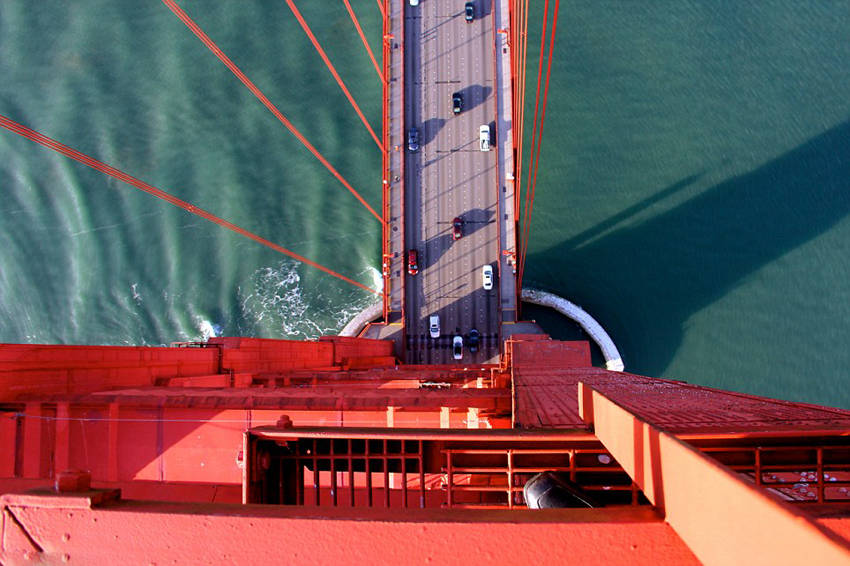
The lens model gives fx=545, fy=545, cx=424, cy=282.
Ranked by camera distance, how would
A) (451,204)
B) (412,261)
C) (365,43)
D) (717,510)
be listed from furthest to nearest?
(451,204) < (412,261) < (365,43) < (717,510)

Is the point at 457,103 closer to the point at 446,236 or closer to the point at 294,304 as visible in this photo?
the point at 446,236

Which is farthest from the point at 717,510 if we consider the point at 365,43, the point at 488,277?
the point at 365,43

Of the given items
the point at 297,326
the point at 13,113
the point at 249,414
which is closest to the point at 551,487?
the point at 249,414

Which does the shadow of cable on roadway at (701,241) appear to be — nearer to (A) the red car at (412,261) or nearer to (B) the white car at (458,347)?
(B) the white car at (458,347)

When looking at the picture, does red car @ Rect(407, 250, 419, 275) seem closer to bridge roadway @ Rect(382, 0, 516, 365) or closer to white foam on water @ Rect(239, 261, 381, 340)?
bridge roadway @ Rect(382, 0, 516, 365)

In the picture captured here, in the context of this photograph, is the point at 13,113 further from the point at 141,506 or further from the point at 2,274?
the point at 141,506

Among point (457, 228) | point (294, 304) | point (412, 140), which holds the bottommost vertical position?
point (294, 304)
